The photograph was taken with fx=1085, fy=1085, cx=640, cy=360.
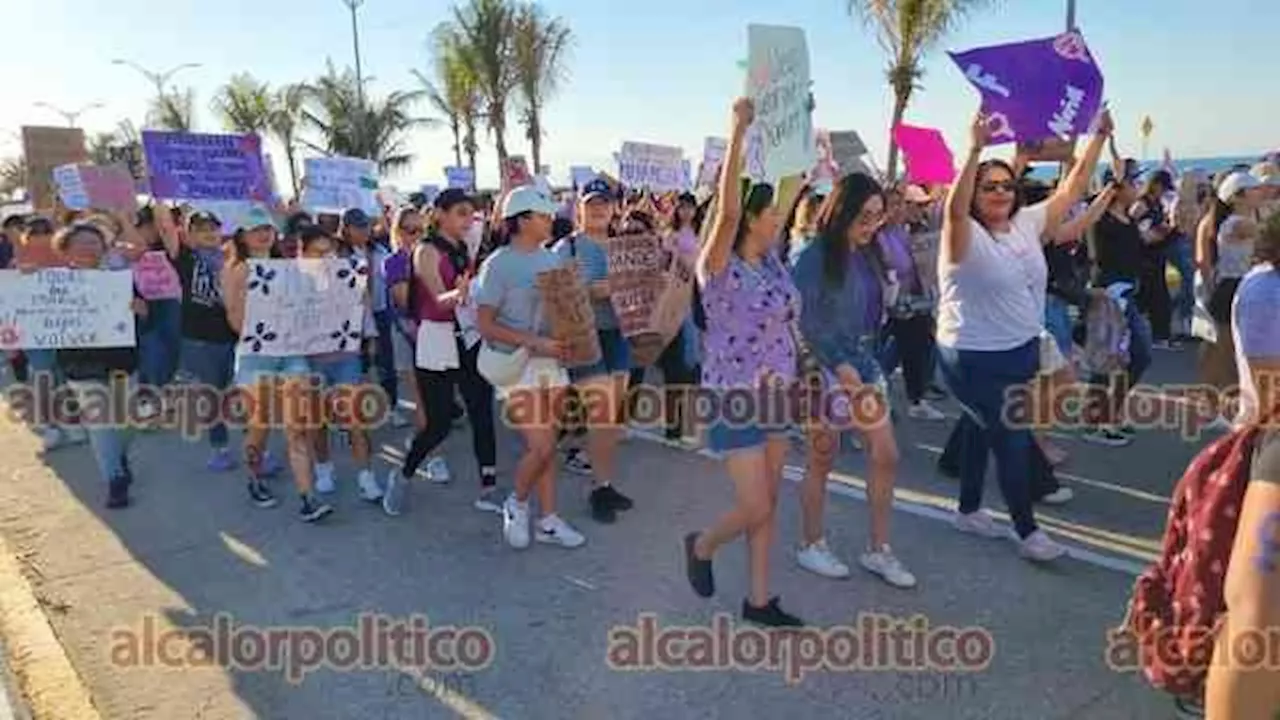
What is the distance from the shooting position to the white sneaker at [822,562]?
4.70 metres

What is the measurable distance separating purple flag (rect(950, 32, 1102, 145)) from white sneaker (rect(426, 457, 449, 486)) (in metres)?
3.69

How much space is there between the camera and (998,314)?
185 inches

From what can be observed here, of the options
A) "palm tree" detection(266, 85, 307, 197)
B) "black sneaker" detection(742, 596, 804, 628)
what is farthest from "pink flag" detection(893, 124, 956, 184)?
"palm tree" detection(266, 85, 307, 197)

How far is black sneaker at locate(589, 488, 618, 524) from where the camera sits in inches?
224

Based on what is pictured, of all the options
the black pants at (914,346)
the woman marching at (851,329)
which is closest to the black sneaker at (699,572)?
the woman marching at (851,329)

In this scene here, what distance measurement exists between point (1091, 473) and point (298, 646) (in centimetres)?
439

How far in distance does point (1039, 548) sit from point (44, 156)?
1374cm

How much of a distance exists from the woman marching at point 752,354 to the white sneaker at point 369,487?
2683 millimetres

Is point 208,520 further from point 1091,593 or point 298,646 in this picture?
point 1091,593

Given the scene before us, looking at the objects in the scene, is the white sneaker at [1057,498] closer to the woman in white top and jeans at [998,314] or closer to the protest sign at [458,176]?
the woman in white top and jeans at [998,314]

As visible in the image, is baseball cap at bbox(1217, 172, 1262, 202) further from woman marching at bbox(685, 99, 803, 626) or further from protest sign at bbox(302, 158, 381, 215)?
protest sign at bbox(302, 158, 381, 215)

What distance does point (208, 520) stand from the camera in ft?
19.9

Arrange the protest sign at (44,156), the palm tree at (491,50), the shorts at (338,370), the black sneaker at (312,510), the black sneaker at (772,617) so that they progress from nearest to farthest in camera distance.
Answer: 1. the black sneaker at (772,617)
2. the black sneaker at (312,510)
3. the shorts at (338,370)
4. the protest sign at (44,156)
5. the palm tree at (491,50)

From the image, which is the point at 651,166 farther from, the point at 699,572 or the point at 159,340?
the point at 699,572
